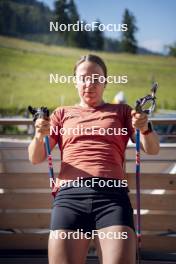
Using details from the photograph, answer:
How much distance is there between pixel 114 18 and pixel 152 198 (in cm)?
103

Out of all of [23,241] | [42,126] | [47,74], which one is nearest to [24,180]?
[23,241]

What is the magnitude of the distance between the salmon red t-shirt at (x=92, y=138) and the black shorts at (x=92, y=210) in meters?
0.06

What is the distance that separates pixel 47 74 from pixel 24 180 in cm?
408

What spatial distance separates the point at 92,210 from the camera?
140cm

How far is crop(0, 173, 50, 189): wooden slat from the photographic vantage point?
1970 mm

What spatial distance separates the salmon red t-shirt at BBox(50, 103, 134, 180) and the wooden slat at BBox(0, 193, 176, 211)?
1.60 feet

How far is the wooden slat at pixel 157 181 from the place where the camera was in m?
1.93

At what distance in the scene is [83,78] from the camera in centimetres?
156

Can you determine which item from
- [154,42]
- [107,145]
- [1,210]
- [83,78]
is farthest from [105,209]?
[154,42]

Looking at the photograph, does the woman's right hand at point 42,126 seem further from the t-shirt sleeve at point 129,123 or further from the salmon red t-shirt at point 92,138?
the t-shirt sleeve at point 129,123

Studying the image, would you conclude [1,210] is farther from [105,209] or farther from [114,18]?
[114,18]

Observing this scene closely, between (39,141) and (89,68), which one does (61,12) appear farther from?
(39,141)

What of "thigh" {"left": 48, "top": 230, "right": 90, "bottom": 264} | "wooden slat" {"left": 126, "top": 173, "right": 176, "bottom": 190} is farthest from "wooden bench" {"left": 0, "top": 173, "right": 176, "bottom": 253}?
"thigh" {"left": 48, "top": 230, "right": 90, "bottom": 264}

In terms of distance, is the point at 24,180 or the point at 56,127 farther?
the point at 24,180
